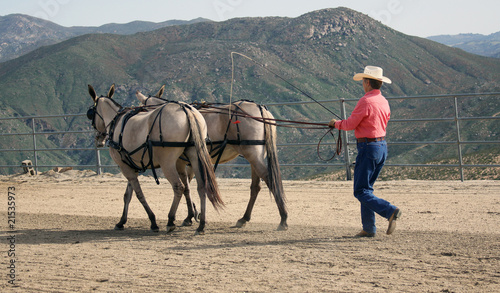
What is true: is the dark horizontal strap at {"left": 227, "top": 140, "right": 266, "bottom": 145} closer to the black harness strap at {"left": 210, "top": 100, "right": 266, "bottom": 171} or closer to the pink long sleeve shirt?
the black harness strap at {"left": 210, "top": 100, "right": 266, "bottom": 171}

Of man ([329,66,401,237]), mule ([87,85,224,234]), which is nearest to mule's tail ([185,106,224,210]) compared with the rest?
mule ([87,85,224,234])

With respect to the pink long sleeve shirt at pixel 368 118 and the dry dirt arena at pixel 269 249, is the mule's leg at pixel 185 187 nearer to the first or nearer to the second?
the dry dirt arena at pixel 269 249

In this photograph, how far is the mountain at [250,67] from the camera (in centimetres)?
10438

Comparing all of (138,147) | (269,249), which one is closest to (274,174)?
(269,249)

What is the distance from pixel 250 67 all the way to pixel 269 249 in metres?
110

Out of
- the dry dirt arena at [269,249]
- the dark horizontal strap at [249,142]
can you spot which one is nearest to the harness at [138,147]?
the dark horizontal strap at [249,142]

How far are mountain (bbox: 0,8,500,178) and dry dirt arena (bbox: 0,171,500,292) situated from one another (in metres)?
77.4

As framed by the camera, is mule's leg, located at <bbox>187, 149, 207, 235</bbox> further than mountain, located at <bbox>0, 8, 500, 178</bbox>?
No

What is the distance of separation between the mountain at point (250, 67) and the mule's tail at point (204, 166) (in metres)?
79.2

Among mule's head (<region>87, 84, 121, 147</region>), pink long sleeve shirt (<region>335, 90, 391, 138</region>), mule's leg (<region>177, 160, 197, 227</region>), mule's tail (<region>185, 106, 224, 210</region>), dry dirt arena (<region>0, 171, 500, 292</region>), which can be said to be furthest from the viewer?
mule's head (<region>87, 84, 121, 147</region>)

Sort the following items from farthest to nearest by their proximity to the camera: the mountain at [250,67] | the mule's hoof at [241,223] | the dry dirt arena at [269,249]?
the mountain at [250,67] < the mule's hoof at [241,223] < the dry dirt arena at [269,249]

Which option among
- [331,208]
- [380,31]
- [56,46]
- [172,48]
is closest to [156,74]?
[172,48]

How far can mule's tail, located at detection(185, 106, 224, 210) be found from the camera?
22.6 feet

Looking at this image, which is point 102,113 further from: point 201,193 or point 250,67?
point 250,67
